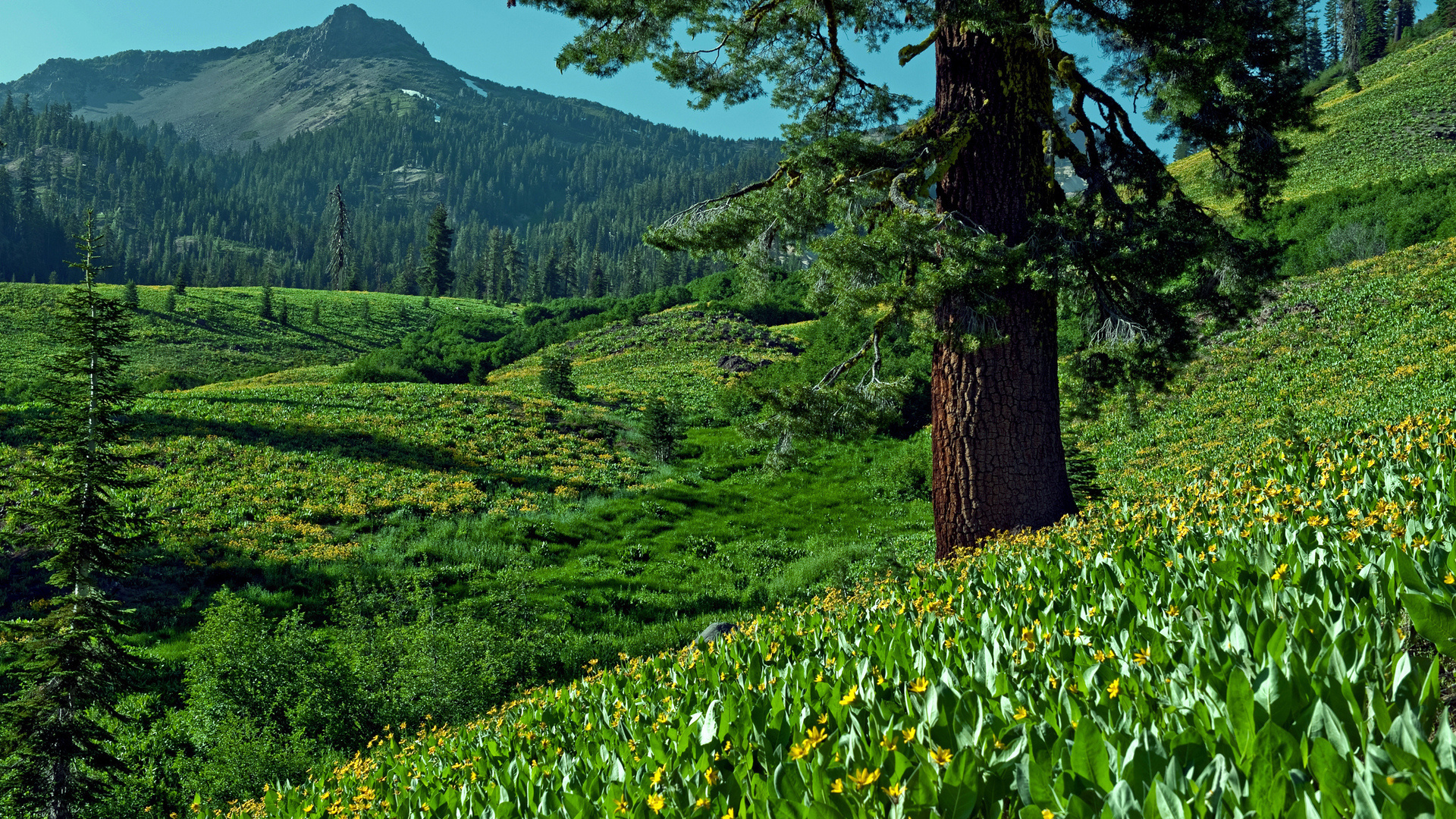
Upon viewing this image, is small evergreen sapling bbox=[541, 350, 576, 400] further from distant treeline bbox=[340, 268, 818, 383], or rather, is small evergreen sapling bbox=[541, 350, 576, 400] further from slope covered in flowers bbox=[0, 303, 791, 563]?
distant treeline bbox=[340, 268, 818, 383]

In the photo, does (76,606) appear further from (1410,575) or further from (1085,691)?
(1410,575)

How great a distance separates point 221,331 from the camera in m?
67.7

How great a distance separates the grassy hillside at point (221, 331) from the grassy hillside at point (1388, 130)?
70059mm

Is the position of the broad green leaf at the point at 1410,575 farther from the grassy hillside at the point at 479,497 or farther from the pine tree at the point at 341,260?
the pine tree at the point at 341,260

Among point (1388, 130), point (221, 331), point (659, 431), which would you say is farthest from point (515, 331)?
point (1388, 130)

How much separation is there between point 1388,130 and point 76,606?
271ft

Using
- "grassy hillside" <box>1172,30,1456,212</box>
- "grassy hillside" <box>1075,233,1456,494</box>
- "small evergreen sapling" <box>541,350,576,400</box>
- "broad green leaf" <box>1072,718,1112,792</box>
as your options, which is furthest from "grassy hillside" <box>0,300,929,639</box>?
"grassy hillside" <box>1172,30,1456,212</box>

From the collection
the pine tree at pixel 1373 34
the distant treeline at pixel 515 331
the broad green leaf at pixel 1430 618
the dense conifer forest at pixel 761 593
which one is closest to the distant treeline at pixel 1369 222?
the dense conifer forest at pixel 761 593

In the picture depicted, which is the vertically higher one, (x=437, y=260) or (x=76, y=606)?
(x=437, y=260)

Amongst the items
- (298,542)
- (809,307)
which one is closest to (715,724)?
(809,307)

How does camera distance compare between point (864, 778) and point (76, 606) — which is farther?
point (76, 606)

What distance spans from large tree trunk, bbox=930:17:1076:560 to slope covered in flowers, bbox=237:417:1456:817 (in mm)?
2464

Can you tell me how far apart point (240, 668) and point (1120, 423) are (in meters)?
25.7

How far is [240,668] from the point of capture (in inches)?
353
